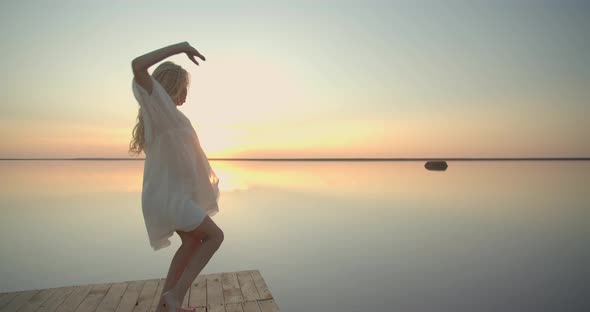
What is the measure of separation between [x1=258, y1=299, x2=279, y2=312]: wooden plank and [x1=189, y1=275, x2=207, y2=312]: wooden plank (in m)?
0.66

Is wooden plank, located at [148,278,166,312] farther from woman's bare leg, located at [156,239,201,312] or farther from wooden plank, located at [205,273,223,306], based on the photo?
woman's bare leg, located at [156,239,201,312]

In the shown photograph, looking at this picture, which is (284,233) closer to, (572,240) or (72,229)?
(72,229)

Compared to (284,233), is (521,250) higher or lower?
higher

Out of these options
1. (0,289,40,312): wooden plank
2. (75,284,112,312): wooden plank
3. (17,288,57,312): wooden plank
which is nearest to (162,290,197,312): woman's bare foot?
(75,284,112,312): wooden plank

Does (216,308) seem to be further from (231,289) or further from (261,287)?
(261,287)

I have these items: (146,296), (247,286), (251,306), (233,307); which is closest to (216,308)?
(233,307)

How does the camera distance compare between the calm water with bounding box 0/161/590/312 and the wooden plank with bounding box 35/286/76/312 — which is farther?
the calm water with bounding box 0/161/590/312

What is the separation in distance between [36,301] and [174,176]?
2911 mm

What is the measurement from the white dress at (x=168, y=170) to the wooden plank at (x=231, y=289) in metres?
1.62

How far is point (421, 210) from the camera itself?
1575 cm

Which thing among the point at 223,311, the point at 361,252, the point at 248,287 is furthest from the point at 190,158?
the point at 361,252

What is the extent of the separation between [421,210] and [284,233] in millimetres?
7597

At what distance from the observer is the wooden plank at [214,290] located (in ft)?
13.3

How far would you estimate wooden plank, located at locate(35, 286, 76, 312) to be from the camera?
3.89 meters
